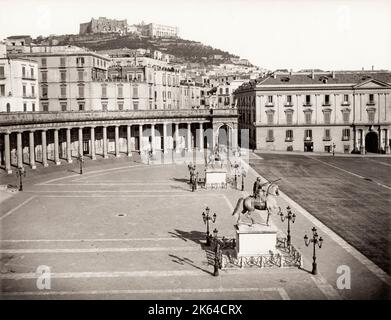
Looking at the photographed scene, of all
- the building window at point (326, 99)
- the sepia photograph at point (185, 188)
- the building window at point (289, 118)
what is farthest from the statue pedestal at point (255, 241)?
the building window at point (326, 99)

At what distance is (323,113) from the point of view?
98000 mm

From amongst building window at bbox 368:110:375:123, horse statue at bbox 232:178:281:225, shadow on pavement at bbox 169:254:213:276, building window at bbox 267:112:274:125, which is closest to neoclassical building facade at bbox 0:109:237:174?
building window at bbox 267:112:274:125

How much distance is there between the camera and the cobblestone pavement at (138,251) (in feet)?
89.0

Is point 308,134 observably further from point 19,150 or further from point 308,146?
point 19,150

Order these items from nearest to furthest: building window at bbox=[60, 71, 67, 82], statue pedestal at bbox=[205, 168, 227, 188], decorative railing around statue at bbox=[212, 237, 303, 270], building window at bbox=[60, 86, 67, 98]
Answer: decorative railing around statue at bbox=[212, 237, 303, 270] → statue pedestal at bbox=[205, 168, 227, 188] → building window at bbox=[60, 71, 67, 82] → building window at bbox=[60, 86, 67, 98]

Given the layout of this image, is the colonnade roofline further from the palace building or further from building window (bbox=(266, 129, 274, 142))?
the palace building

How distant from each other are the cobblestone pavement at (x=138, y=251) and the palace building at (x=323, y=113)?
43378mm

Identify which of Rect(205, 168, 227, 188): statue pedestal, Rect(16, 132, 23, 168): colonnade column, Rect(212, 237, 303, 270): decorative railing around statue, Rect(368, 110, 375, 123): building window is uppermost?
Rect(368, 110, 375, 123): building window

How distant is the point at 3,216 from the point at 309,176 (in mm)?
39647

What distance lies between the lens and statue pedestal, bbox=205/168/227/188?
59.1 metres

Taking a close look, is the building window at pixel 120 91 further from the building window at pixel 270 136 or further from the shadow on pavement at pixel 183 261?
the shadow on pavement at pixel 183 261

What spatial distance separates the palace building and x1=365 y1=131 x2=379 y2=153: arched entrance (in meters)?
0.23

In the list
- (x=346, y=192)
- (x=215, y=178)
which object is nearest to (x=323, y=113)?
(x=346, y=192)

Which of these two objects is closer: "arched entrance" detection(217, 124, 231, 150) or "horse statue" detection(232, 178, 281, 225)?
"horse statue" detection(232, 178, 281, 225)
